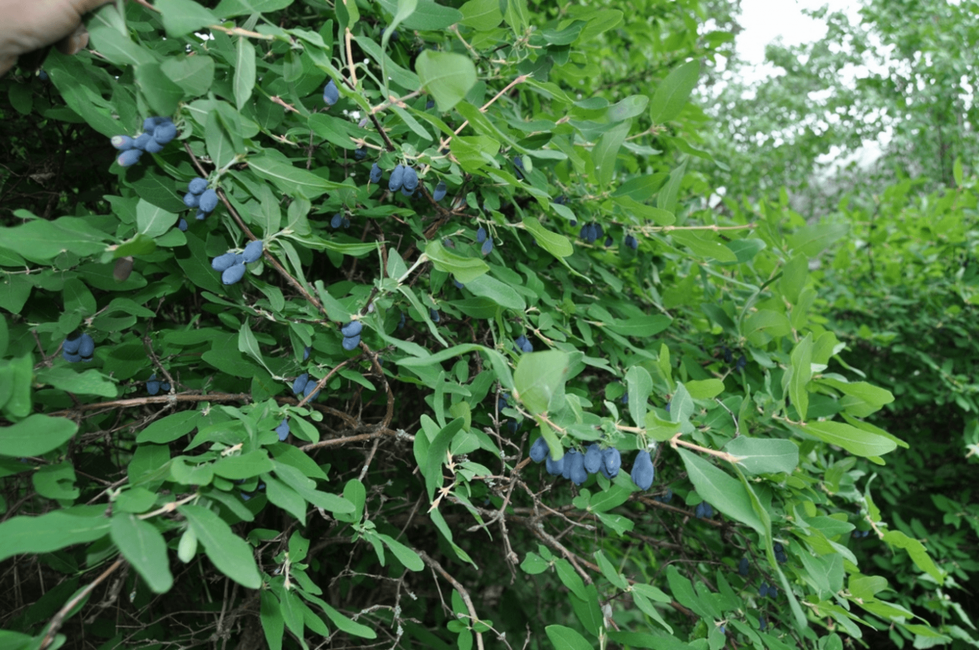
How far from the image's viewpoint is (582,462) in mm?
1177

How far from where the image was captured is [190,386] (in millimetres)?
1397

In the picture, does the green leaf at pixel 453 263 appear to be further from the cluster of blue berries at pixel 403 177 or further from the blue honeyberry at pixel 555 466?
the blue honeyberry at pixel 555 466

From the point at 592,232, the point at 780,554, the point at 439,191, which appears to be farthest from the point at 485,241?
the point at 780,554

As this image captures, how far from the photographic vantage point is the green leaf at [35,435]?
84 centimetres

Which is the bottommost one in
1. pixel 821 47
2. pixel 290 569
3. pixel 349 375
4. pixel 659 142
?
pixel 290 569

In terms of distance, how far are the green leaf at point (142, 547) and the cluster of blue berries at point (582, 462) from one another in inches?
26.3

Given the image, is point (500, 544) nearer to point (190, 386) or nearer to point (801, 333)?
point (801, 333)

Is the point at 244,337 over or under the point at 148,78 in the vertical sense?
under

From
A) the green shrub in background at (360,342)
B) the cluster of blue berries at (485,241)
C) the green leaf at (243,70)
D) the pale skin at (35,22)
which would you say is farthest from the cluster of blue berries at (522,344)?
the pale skin at (35,22)

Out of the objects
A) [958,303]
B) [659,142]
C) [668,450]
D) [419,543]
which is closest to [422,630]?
[419,543]

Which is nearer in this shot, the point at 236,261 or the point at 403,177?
the point at 236,261

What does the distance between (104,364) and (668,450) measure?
161 centimetres

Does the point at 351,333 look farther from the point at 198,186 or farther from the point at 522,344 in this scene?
the point at 522,344

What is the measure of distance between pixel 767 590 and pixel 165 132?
5.96 feet
